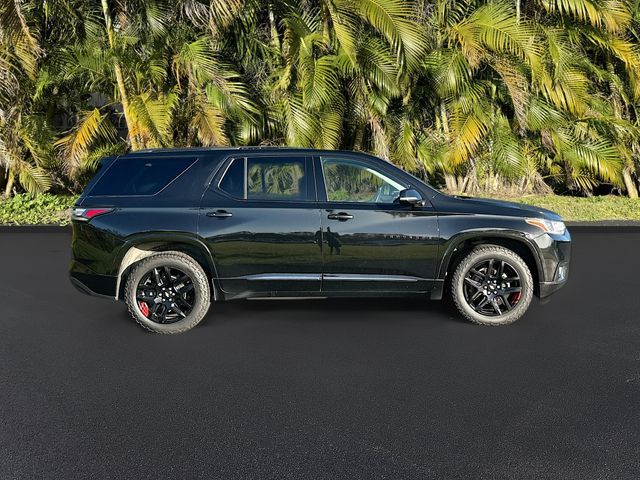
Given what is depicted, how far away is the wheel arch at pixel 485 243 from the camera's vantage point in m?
6.69

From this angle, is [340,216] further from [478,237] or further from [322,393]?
[322,393]

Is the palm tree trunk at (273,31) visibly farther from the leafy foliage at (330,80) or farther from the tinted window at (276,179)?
the tinted window at (276,179)

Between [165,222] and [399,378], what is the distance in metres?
2.73

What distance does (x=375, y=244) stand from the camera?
261 inches

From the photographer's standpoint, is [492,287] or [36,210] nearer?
[492,287]

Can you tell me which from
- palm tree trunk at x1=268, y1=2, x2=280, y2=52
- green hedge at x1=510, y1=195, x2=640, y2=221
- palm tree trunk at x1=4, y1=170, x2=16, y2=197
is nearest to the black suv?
green hedge at x1=510, y1=195, x2=640, y2=221

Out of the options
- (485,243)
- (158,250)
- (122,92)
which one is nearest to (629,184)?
(122,92)

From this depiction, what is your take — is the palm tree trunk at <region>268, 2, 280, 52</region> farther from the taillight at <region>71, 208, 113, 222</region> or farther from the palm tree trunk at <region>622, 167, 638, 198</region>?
the taillight at <region>71, 208, 113, 222</region>

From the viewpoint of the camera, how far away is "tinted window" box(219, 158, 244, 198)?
265 inches

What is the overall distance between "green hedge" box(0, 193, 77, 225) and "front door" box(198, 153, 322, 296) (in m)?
9.74

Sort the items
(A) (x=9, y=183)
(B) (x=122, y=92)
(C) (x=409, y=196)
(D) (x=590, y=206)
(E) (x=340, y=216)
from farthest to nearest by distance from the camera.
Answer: (A) (x=9, y=183), (D) (x=590, y=206), (B) (x=122, y=92), (E) (x=340, y=216), (C) (x=409, y=196)

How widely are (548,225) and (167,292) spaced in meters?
3.68

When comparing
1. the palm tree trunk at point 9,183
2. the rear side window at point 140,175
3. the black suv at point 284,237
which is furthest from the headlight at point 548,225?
the palm tree trunk at point 9,183

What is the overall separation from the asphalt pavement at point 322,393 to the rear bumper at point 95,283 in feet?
1.17
